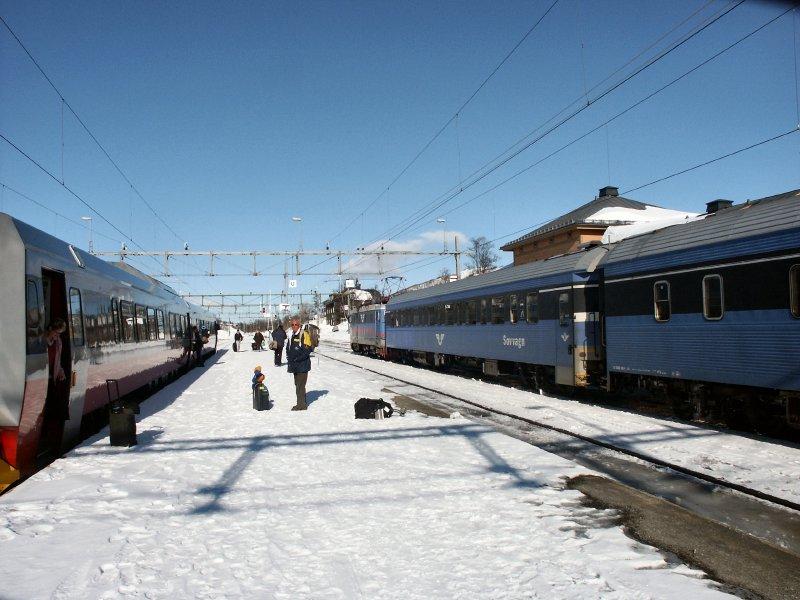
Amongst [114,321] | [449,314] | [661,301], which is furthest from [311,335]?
[449,314]

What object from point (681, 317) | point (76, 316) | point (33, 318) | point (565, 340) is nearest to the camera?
point (33, 318)

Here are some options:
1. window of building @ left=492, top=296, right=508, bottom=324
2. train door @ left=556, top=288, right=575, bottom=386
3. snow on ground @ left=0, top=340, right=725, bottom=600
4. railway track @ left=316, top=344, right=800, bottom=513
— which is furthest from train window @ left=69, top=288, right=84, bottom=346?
window of building @ left=492, top=296, right=508, bottom=324

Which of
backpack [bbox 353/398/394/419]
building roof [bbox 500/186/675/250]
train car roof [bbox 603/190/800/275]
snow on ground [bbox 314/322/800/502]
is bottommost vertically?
snow on ground [bbox 314/322/800/502]

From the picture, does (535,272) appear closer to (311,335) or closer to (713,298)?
(713,298)

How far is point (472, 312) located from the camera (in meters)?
20.7

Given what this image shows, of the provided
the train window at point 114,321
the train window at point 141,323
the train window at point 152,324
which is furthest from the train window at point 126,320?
the train window at point 152,324

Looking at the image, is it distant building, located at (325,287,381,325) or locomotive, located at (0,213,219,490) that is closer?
locomotive, located at (0,213,219,490)

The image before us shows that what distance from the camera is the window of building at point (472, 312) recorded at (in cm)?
2036

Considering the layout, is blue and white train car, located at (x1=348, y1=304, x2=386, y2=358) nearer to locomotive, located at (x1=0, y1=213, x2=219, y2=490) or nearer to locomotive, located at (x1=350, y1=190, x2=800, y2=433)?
locomotive, located at (x1=350, y1=190, x2=800, y2=433)

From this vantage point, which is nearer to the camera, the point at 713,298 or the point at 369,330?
the point at 713,298

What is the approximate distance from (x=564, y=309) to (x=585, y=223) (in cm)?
2266

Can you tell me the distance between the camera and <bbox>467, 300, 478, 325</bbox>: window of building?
20359mm

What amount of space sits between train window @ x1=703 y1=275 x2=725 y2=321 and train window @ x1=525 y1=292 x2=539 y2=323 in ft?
19.1

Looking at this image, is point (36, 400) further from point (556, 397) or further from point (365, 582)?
point (556, 397)
